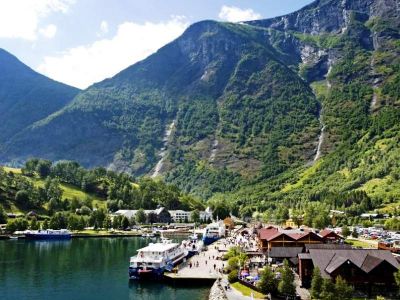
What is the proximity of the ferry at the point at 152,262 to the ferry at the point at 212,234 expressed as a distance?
5960cm

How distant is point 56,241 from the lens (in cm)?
17462

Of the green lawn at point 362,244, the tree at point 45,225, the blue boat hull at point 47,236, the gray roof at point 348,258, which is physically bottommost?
the green lawn at point 362,244

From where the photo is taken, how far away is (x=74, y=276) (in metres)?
102

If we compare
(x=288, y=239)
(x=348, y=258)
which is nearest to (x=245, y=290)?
(x=348, y=258)

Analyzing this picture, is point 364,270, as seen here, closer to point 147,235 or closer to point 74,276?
point 74,276

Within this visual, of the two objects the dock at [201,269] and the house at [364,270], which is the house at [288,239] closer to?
the dock at [201,269]

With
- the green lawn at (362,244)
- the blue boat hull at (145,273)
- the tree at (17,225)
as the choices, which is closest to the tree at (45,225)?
the tree at (17,225)

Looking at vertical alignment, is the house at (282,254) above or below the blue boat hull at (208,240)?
above

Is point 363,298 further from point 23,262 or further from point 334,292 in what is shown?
point 23,262

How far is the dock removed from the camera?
306 feet

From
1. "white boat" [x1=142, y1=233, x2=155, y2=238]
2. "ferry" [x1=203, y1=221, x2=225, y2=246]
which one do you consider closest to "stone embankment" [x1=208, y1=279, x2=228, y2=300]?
"ferry" [x1=203, y1=221, x2=225, y2=246]

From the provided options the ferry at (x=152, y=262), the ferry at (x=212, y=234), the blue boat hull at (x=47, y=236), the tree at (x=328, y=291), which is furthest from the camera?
the blue boat hull at (x=47, y=236)

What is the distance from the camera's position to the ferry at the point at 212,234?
171375mm

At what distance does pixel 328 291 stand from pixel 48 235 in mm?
141229
